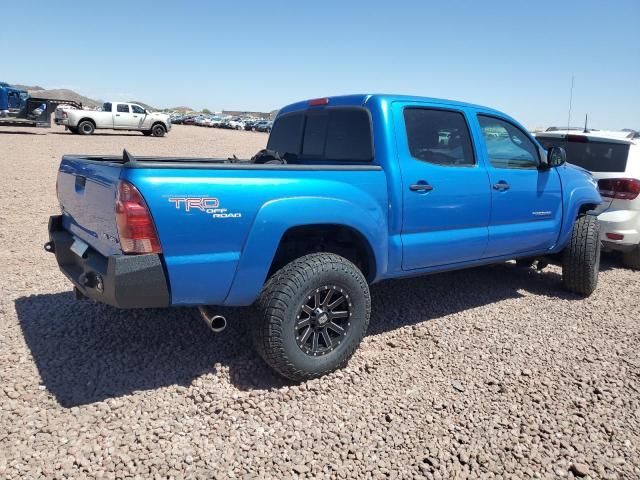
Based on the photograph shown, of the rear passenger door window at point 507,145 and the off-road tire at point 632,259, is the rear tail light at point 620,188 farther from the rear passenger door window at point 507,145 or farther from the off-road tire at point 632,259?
the rear passenger door window at point 507,145

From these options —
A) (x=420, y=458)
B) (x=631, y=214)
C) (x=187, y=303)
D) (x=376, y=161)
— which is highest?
(x=376, y=161)

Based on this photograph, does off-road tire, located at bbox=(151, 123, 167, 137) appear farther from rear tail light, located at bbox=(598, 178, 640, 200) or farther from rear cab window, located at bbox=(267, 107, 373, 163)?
rear tail light, located at bbox=(598, 178, 640, 200)

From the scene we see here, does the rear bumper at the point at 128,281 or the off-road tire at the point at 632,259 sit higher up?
the rear bumper at the point at 128,281

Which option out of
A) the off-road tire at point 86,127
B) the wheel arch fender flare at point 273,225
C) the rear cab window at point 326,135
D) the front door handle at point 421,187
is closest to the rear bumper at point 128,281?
the wheel arch fender flare at point 273,225

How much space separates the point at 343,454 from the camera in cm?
253

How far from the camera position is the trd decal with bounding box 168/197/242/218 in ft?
8.50

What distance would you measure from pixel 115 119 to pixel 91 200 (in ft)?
80.6

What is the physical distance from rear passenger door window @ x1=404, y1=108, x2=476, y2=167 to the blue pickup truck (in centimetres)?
1

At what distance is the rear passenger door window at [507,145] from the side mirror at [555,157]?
0.12 metres

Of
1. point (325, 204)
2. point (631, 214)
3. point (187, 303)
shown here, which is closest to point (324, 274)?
point (325, 204)

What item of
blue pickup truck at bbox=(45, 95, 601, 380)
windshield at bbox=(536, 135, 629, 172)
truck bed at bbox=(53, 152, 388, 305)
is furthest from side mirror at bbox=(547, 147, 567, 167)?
truck bed at bbox=(53, 152, 388, 305)

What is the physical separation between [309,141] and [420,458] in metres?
2.64

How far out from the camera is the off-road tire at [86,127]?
23312 millimetres

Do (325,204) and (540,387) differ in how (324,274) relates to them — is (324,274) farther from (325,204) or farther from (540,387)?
(540,387)
